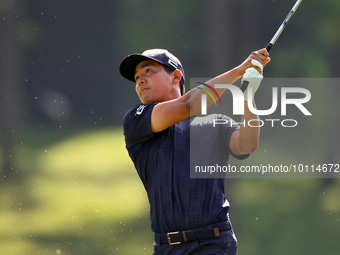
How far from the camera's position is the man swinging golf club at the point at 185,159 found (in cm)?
339

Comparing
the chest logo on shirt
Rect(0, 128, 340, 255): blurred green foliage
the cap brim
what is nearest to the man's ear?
the cap brim

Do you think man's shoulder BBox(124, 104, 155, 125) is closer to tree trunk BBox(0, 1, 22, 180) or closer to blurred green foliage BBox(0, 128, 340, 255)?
blurred green foliage BBox(0, 128, 340, 255)

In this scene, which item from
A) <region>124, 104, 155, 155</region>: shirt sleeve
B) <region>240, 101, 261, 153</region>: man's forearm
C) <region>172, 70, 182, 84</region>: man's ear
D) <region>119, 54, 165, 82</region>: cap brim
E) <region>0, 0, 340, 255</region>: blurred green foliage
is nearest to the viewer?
<region>240, 101, 261, 153</region>: man's forearm

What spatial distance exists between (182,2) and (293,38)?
2931mm

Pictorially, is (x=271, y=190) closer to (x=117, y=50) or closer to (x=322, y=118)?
(x=322, y=118)

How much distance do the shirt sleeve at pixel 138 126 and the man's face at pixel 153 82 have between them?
0.40 ft

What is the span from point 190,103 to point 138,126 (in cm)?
36

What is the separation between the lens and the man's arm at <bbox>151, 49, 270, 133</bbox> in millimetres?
3428

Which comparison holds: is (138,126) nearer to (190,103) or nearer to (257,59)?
(190,103)

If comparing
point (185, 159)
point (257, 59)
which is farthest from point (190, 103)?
point (257, 59)

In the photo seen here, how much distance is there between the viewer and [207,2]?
51.4ft

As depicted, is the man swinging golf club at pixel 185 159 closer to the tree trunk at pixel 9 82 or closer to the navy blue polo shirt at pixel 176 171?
the navy blue polo shirt at pixel 176 171

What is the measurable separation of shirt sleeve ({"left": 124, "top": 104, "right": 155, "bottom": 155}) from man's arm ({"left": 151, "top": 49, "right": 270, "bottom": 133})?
0.25ft

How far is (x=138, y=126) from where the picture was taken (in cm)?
368
